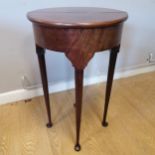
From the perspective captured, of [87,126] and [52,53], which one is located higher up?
[52,53]

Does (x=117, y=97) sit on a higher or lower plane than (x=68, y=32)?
lower

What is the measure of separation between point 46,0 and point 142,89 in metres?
1.25

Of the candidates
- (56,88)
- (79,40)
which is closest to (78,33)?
(79,40)

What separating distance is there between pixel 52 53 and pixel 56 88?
14.8 inches

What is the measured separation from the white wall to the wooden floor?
221 millimetres

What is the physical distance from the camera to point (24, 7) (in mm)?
1355

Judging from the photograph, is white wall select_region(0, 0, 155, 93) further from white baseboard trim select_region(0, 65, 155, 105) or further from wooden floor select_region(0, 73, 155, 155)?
wooden floor select_region(0, 73, 155, 155)

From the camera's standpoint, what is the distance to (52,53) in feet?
5.27

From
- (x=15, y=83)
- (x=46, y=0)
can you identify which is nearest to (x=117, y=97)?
(x=15, y=83)

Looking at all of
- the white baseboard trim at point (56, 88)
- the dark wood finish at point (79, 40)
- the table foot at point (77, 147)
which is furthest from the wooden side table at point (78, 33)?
the white baseboard trim at point (56, 88)

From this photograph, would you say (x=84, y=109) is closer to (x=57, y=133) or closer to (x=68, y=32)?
(x=57, y=133)

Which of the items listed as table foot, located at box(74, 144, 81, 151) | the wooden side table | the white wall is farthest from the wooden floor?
the wooden side table

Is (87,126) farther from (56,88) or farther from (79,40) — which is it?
(79,40)

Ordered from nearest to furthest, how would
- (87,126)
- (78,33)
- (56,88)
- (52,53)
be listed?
(78,33), (87,126), (52,53), (56,88)
